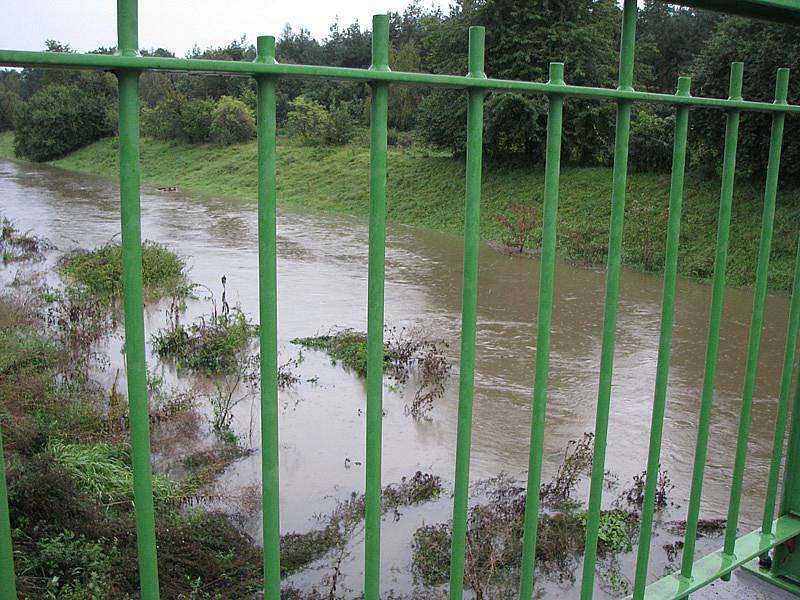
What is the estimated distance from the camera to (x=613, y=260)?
1492mm

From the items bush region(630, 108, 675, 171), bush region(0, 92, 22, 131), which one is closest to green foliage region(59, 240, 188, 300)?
bush region(630, 108, 675, 171)

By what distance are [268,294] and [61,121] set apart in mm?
33942

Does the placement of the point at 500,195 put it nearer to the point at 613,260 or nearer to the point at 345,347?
the point at 345,347

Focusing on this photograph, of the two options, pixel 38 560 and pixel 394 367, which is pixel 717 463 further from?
pixel 38 560

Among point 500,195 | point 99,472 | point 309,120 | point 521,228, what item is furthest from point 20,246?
point 309,120

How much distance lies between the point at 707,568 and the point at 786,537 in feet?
1.12

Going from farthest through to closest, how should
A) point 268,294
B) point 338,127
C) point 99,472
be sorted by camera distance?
point 338,127 < point 99,472 < point 268,294

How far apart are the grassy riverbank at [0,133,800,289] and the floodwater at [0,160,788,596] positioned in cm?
103

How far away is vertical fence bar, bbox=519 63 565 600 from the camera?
1314 millimetres

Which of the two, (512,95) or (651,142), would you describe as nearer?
(651,142)

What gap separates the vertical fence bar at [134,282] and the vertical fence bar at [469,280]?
1.58 feet

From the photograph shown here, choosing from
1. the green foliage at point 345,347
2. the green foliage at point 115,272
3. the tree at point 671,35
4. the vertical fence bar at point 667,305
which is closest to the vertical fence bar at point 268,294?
the vertical fence bar at point 667,305

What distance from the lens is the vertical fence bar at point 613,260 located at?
54.9 inches

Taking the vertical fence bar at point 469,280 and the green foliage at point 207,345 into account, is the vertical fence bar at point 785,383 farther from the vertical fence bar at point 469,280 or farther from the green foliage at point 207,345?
the green foliage at point 207,345
